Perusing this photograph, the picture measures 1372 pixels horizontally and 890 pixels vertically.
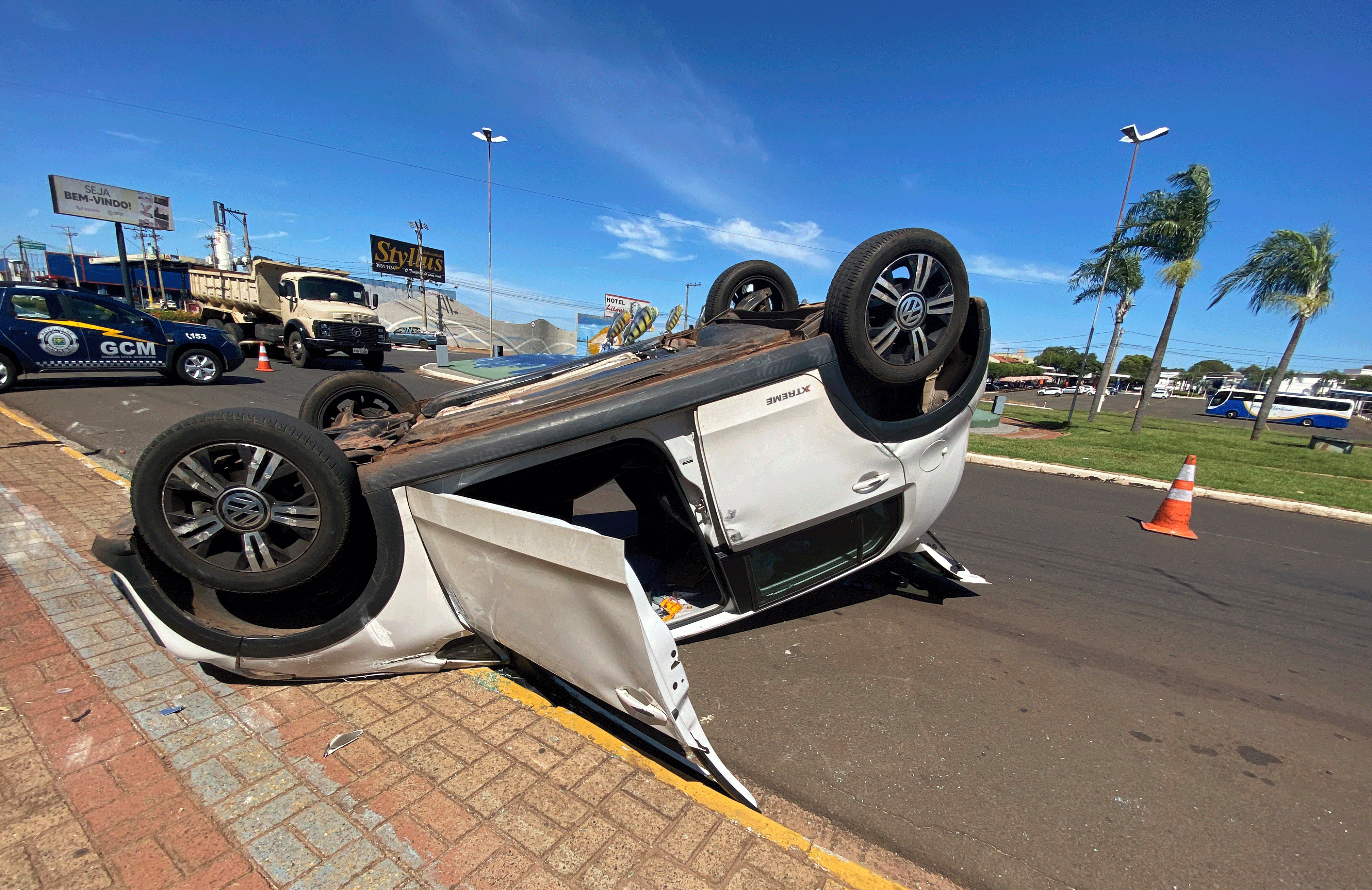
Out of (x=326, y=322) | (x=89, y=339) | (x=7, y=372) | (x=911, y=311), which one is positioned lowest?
(x=7, y=372)

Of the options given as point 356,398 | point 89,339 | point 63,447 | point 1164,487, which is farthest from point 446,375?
point 1164,487

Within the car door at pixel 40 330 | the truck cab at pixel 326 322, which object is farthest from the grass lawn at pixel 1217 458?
the truck cab at pixel 326 322

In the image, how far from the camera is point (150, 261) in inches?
2357

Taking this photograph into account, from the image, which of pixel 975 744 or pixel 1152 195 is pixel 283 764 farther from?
pixel 1152 195

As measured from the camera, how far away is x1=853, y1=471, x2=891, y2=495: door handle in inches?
109

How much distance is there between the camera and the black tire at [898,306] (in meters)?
2.61

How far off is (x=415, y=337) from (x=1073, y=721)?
4352cm

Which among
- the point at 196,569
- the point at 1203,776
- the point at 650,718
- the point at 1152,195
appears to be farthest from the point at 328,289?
the point at 1152,195

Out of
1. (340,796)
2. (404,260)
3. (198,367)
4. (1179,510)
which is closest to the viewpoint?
(340,796)

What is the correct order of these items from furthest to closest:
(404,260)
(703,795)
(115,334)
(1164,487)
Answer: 1. (404,260)
2. (115,334)
3. (1164,487)
4. (703,795)

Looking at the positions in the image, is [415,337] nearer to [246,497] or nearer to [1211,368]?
[246,497]

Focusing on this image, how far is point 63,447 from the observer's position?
6.11 metres

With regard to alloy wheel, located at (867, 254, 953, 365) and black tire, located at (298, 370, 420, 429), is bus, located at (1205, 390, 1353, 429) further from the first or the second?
black tire, located at (298, 370, 420, 429)

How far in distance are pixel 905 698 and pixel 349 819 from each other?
2442 mm
